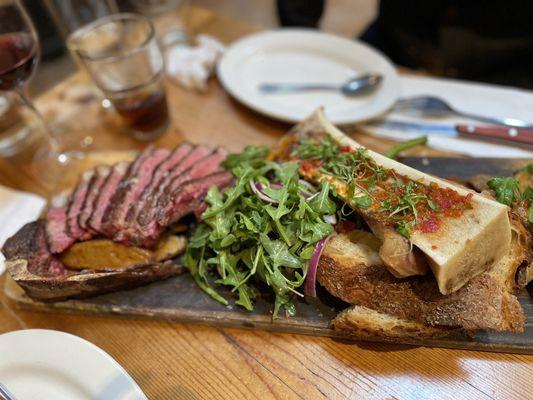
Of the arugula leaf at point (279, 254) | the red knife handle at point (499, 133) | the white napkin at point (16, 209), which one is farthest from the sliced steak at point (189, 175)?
the red knife handle at point (499, 133)

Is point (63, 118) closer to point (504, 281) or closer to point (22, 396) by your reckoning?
point (22, 396)

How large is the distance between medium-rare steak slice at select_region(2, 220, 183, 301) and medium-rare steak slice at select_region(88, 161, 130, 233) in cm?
23

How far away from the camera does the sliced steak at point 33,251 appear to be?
6.35 ft

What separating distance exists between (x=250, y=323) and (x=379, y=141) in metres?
1.50

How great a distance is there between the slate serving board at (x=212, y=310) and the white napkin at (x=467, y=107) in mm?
1050

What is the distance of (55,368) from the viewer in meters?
1.64

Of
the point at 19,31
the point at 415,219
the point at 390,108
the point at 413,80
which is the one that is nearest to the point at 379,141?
the point at 390,108

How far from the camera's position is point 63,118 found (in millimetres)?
3123

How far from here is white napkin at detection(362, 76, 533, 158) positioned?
8.33 ft

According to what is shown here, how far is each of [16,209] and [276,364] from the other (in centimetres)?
177

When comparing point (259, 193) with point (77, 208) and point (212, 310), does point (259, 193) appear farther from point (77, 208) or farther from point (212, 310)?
point (77, 208)

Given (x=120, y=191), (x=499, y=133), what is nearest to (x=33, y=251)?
(x=120, y=191)

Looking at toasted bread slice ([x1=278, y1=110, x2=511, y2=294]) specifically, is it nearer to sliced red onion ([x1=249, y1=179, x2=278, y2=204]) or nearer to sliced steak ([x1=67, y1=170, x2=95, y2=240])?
sliced red onion ([x1=249, y1=179, x2=278, y2=204])

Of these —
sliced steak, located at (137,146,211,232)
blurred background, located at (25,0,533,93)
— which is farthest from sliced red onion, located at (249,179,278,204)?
blurred background, located at (25,0,533,93)
